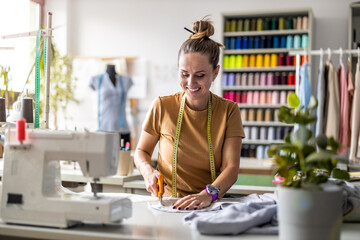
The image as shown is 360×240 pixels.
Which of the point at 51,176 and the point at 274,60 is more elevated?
the point at 274,60

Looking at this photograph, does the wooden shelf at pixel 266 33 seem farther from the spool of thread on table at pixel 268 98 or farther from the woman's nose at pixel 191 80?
the woman's nose at pixel 191 80

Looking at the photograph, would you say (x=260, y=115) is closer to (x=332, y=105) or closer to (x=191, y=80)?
(x=332, y=105)

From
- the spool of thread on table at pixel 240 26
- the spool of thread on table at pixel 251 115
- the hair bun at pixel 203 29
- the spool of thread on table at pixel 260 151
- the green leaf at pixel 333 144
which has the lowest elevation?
the spool of thread on table at pixel 260 151

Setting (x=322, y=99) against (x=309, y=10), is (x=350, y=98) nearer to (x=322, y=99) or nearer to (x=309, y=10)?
(x=322, y=99)

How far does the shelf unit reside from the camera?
5.75 metres

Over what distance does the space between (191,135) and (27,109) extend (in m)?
0.85

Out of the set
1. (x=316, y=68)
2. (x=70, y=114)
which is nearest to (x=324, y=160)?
(x=316, y=68)

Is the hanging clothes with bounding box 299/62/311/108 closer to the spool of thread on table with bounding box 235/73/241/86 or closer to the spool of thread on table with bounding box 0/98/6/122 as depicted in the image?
the spool of thread on table with bounding box 235/73/241/86

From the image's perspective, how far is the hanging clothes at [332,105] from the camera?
4.50 meters

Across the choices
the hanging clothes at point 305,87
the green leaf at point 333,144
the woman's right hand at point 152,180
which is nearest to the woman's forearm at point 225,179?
the woman's right hand at point 152,180

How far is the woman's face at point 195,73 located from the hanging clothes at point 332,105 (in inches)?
109

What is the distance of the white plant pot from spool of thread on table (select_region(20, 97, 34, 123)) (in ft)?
4.89

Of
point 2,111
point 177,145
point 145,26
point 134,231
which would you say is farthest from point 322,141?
point 145,26

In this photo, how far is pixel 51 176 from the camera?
5.24 feet
